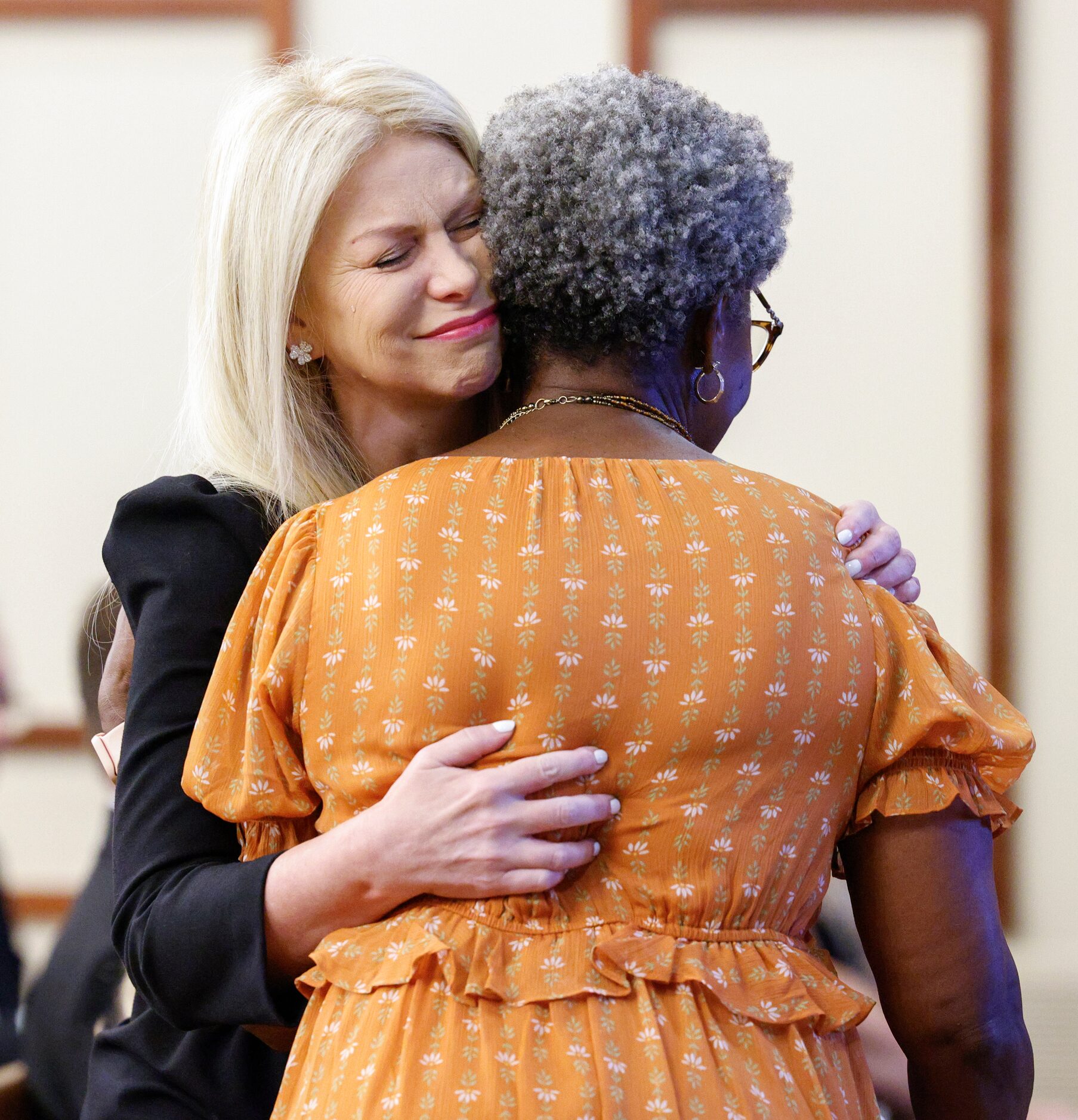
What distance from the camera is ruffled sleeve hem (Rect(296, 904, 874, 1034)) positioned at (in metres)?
0.91

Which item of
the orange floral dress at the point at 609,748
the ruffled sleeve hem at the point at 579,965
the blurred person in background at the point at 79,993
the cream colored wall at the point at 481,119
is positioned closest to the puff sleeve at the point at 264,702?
the orange floral dress at the point at 609,748

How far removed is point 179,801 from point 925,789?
593mm

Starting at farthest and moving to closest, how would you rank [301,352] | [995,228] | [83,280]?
1. [83,280]
2. [995,228]
3. [301,352]

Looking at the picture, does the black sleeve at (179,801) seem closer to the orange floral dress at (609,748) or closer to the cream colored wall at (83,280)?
the orange floral dress at (609,748)

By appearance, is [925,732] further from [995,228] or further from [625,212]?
[995,228]

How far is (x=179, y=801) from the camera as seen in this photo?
1.08 meters

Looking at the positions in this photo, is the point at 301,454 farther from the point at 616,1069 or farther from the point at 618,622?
the point at 616,1069

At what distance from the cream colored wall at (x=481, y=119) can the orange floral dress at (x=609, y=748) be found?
2.27 m

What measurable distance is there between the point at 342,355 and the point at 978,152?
2.27 meters

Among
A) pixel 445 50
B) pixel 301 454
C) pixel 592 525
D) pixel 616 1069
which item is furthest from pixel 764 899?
pixel 445 50

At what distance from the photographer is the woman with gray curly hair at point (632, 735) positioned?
911 mm

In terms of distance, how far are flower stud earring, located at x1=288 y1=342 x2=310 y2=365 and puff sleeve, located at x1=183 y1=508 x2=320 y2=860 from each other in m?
0.40

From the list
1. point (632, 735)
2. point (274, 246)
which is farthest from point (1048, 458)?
point (632, 735)

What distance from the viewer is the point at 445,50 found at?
3.11 meters
